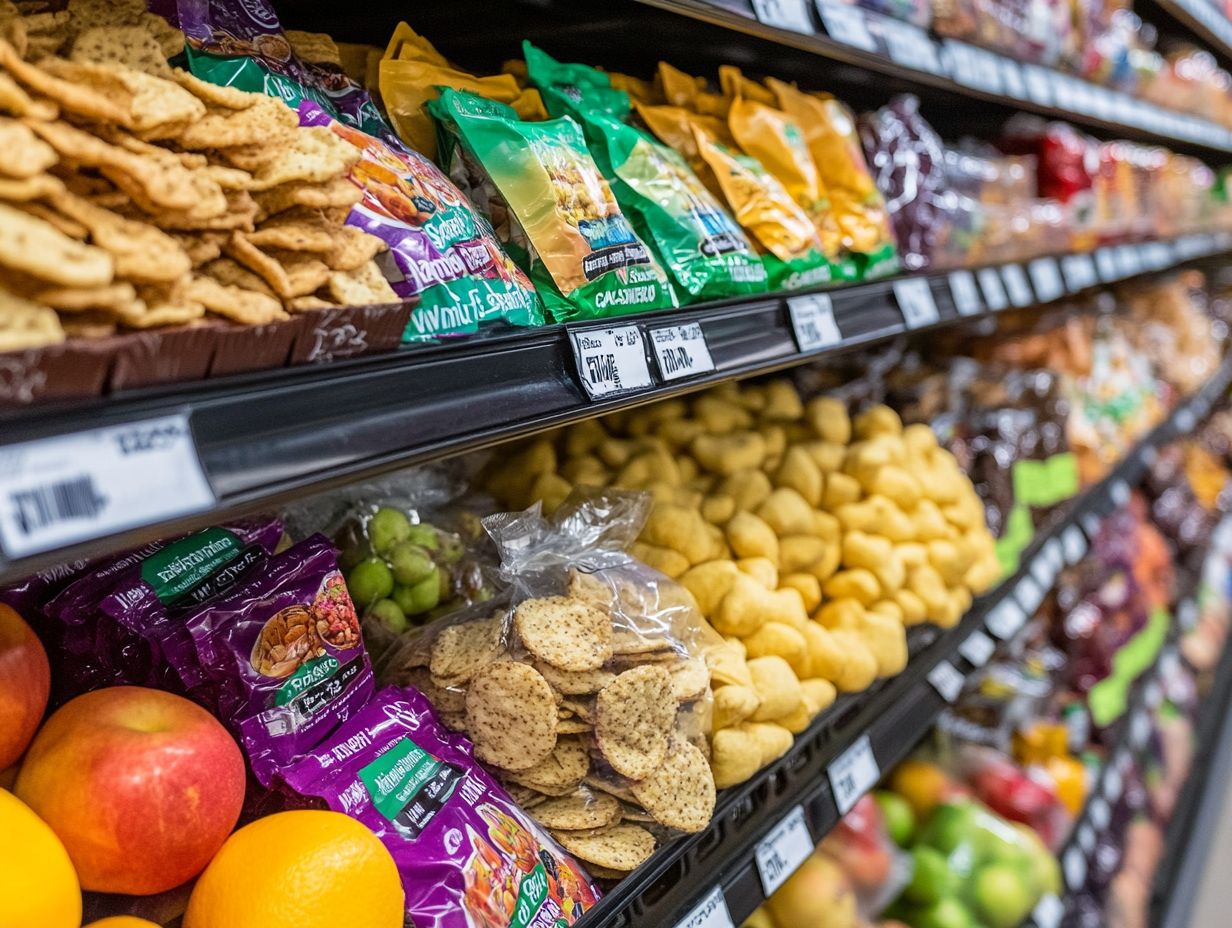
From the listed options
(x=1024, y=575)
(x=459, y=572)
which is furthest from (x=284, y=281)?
(x=1024, y=575)

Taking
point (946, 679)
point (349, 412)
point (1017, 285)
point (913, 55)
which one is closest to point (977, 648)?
point (946, 679)

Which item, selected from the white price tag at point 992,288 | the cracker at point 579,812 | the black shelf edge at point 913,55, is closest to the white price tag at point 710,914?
the cracker at point 579,812

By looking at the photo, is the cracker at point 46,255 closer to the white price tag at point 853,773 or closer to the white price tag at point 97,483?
the white price tag at point 97,483

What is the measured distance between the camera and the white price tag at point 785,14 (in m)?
1.08

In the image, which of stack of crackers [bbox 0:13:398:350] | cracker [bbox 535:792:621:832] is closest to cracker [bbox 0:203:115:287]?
stack of crackers [bbox 0:13:398:350]

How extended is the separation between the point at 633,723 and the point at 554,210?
48cm

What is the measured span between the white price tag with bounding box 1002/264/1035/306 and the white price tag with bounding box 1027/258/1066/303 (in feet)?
0.15

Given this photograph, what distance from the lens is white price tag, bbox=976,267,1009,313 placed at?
1714mm

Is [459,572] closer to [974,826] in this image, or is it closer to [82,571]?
[82,571]

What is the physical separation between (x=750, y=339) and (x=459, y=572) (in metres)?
0.41

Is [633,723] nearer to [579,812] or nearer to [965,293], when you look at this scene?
[579,812]

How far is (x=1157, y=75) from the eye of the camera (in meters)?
2.81

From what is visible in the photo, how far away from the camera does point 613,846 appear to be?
97 cm

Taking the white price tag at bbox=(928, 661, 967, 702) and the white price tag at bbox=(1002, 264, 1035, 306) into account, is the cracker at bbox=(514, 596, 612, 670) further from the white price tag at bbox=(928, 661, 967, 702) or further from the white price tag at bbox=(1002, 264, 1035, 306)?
the white price tag at bbox=(1002, 264, 1035, 306)
